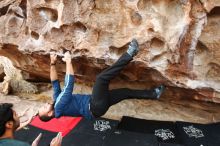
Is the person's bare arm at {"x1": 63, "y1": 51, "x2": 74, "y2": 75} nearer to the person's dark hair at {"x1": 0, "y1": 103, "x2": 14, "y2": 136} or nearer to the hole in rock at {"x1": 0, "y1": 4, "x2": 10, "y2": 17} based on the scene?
the person's dark hair at {"x1": 0, "y1": 103, "x2": 14, "y2": 136}

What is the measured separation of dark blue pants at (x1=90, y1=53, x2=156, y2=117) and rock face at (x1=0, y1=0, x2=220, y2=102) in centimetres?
35

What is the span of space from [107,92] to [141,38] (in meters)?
0.67

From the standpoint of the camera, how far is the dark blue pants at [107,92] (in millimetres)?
3328

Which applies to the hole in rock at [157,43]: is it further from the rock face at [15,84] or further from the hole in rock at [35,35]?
the rock face at [15,84]

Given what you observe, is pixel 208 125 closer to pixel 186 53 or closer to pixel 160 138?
pixel 160 138

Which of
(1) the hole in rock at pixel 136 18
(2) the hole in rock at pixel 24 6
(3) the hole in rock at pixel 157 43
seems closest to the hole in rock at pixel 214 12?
(3) the hole in rock at pixel 157 43

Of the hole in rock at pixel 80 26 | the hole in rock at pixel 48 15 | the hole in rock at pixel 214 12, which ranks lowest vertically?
the hole in rock at pixel 80 26

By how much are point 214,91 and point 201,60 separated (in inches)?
14.8

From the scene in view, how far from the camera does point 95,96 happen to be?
11.1ft

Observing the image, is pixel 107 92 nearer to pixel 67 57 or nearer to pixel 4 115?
pixel 67 57

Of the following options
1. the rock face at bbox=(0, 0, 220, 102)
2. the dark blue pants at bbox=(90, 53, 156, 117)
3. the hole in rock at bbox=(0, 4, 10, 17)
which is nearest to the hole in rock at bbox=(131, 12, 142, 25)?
the rock face at bbox=(0, 0, 220, 102)

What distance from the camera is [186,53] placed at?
3639 mm

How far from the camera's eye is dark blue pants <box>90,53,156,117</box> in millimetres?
3328

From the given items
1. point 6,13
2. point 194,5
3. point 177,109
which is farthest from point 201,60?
point 6,13
